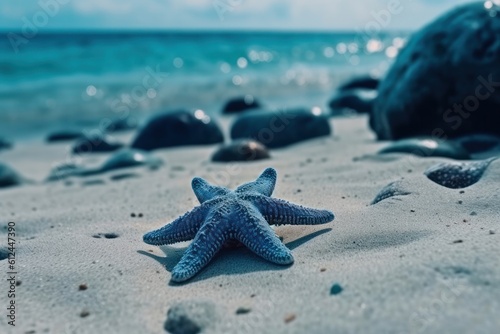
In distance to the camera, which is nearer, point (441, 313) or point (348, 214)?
point (441, 313)

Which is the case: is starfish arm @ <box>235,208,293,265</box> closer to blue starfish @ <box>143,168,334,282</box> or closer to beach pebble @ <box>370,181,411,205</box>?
blue starfish @ <box>143,168,334,282</box>

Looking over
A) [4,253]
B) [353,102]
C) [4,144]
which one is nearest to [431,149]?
[4,253]

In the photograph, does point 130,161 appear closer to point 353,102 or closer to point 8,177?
point 8,177

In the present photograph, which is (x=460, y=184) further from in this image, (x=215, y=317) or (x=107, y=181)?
(x=107, y=181)

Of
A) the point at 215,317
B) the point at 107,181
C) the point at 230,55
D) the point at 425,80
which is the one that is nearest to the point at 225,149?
the point at 107,181

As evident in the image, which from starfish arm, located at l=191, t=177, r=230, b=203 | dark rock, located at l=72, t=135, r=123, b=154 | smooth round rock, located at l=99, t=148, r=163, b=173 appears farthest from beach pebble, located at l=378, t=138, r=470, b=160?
dark rock, located at l=72, t=135, r=123, b=154
